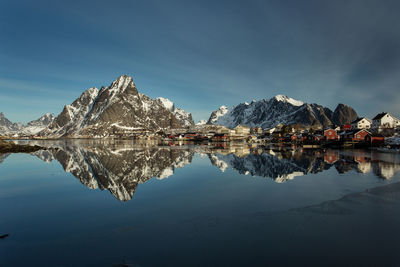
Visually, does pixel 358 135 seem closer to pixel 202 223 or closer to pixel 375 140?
pixel 375 140

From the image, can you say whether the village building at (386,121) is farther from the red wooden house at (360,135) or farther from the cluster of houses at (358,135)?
the red wooden house at (360,135)

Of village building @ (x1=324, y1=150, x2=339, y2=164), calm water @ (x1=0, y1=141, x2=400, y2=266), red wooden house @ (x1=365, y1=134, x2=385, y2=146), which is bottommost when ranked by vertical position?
calm water @ (x1=0, y1=141, x2=400, y2=266)

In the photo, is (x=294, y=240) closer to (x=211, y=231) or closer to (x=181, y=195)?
(x=211, y=231)

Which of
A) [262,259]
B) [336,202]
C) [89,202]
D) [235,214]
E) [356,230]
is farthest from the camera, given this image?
[89,202]

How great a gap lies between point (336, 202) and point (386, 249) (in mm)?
6308

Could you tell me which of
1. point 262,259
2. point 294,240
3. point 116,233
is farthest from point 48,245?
point 294,240

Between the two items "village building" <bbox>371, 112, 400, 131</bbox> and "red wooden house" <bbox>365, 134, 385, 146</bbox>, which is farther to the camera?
"village building" <bbox>371, 112, 400, 131</bbox>

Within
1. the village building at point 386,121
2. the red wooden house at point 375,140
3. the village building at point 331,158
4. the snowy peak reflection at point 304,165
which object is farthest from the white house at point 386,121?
the snowy peak reflection at point 304,165

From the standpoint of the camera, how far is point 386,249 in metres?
8.38

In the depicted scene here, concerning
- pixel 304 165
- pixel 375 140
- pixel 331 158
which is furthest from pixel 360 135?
pixel 304 165

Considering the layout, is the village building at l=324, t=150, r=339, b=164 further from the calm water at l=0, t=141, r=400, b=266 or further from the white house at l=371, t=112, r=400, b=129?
the white house at l=371, t=112, r=400, b=129

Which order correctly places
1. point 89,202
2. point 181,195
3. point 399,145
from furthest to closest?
point 399,145 < point 181,195 < point 89,202

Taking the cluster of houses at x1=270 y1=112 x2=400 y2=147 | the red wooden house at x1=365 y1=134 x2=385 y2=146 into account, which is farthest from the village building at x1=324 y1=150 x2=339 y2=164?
the red wooden house at x1=365 y1=134 x2=385 y2=146

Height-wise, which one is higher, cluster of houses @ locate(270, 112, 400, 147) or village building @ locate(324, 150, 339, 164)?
cluster of houses @ locate(270, 112, 400, 147)
